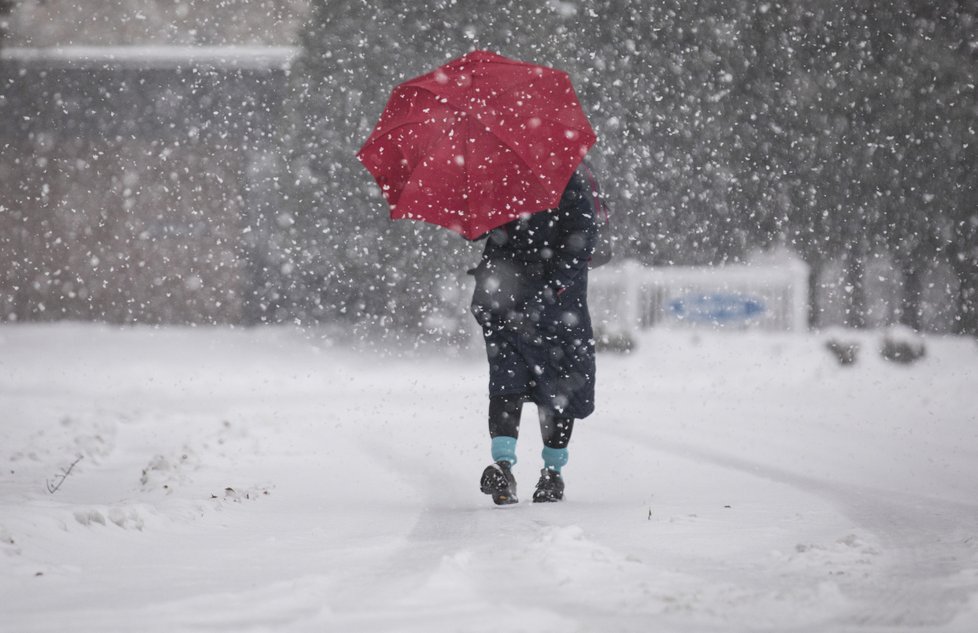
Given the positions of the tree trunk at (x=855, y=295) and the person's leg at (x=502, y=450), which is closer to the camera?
the person's leg at (x=502, y=450)

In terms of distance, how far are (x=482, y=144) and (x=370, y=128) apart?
9.04m

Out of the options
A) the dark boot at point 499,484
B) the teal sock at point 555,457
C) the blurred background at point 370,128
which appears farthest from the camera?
the blurred background at point 370,128

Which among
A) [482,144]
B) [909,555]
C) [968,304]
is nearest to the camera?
[909,555]

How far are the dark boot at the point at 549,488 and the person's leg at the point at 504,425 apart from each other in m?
0.17

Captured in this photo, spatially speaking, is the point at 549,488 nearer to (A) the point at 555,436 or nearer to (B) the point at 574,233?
(A) the point at 555,436

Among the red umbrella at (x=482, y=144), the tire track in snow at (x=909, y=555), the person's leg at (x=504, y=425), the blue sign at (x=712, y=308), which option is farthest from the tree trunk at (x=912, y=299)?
the red umbrella at (x=482, y=144)

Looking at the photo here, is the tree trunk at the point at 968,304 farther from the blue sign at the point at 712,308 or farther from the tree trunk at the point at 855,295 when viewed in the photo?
the blue sign at the point at 712,308

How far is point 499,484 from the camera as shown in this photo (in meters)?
3.80

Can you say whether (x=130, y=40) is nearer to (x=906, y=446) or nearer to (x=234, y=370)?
(x=234, y=370)

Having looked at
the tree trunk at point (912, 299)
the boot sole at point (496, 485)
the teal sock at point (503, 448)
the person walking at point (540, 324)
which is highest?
the person walking at point (540, 324)

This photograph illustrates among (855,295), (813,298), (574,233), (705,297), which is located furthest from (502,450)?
(855,295)

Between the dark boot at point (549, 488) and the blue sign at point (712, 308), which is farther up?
the dark boot at point (549, 488)

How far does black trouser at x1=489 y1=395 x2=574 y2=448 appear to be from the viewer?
3.96 m

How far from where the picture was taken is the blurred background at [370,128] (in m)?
12.5
